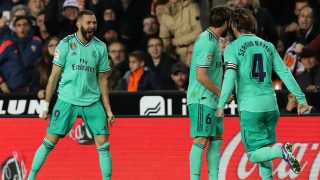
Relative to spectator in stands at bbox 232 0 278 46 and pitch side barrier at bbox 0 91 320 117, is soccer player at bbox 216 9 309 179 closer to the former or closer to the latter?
pitch side barrier at bbox 0 91 320 117

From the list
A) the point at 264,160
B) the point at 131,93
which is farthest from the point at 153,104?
the point at 264,160

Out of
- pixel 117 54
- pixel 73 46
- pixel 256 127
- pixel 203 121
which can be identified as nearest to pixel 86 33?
pixel 73 46

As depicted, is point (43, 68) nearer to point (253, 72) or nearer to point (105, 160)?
point (105, 160)

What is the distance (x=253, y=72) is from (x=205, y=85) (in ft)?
2.89

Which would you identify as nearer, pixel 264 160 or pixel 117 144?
pixel 264 160

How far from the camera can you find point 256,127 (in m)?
11.0

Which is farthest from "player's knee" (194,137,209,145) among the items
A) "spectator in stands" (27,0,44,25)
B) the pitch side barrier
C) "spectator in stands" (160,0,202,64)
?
"spectator in stands" (27,0,44,25)

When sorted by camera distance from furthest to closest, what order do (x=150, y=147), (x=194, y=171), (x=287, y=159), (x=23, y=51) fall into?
(x=23, y=51), (x=150, y=147), (x=194, y=171), (x=287, y=159)

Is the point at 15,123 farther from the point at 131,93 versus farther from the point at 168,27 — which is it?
the point at 168,27

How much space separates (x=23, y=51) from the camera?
54.6ft

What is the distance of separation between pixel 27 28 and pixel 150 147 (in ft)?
14.1

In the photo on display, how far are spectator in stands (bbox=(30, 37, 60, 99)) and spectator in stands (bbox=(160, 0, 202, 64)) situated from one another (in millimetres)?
1679

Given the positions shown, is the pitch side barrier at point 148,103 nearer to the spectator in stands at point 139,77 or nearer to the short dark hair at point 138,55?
the spectator in stands at point 139,77

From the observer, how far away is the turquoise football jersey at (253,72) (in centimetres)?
1091
